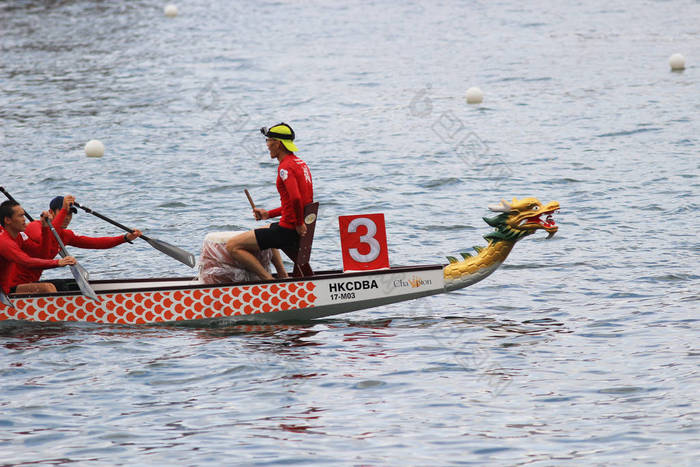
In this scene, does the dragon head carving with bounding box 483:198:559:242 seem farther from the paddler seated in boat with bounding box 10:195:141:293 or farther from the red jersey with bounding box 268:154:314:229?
the paddler seated in boat with bounding box 10:195:141:293

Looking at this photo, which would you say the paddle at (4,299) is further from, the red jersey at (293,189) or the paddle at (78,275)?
the red jersey at (293,189)

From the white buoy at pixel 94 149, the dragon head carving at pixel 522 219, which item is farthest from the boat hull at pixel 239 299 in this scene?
the white buoy at pixel 94 149

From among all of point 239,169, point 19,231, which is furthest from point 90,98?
point 19,231

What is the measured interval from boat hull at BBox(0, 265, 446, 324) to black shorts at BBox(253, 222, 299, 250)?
0.47 m

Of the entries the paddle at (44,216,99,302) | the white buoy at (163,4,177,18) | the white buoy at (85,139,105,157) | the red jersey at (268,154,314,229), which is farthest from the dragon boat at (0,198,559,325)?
the white buoy at (163,4,177,18)

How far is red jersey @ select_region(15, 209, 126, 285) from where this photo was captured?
13.3m

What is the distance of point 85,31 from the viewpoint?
43094 millimetres

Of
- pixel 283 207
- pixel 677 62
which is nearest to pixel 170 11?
pixel 677 62

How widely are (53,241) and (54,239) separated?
3 cm

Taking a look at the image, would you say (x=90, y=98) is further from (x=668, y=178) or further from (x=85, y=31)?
(x=668, y=178)

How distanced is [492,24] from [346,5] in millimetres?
9970

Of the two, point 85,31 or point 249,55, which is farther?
point 85,31

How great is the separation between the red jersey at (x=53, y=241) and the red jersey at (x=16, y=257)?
0.21 ft

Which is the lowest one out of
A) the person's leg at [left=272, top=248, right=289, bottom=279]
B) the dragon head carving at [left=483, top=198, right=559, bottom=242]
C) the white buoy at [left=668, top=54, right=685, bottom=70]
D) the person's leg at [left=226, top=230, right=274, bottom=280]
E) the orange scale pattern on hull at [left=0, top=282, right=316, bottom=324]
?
the white buoy at [left=668, top=54, right=685, bottom=70]
